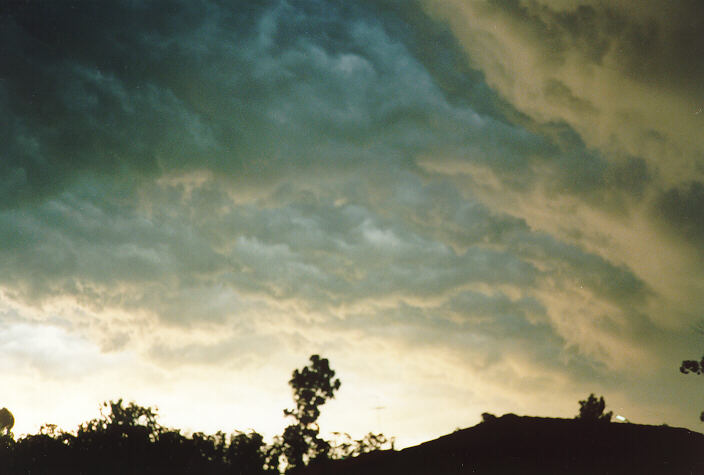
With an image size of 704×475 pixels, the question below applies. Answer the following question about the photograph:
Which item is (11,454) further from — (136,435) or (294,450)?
(294,450)

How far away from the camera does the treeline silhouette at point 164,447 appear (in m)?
37.8

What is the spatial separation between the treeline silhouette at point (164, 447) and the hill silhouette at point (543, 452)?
19.0 m

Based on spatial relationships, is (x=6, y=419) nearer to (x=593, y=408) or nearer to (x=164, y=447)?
(x=164, y=447)

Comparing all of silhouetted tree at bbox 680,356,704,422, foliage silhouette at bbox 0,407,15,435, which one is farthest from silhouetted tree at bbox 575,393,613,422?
foliage silhouette at bbox 0,407,15,435

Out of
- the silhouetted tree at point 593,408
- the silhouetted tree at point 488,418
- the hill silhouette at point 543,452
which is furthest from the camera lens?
the silhouetted tree at point 593,408

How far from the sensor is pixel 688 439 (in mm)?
16109

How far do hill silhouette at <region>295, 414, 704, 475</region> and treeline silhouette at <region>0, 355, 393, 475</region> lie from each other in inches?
748

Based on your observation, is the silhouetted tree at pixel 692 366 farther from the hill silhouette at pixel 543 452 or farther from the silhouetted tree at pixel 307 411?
the silhouetted tree at pixel 307 411

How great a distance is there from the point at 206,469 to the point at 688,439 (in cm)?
3682

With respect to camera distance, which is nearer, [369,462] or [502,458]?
[502,458]

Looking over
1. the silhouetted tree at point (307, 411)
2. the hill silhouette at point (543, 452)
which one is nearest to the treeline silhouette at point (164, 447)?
the silhouetted tree at point (307, 411)

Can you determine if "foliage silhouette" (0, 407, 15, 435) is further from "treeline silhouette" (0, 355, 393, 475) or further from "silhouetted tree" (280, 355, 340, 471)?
"silhouetted tree" (280, 355, 340, 471)

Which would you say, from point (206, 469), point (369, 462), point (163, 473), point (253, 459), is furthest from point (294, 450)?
point (369, 462)

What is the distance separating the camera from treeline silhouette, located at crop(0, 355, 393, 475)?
37.8m
